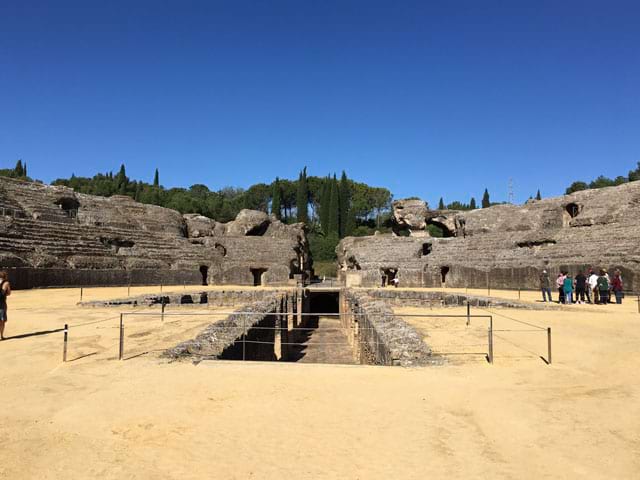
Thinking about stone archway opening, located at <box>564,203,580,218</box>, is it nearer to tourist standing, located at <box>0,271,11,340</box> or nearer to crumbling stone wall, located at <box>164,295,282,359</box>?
crumbling stone wall, located at <box>164,295,282,359</box>

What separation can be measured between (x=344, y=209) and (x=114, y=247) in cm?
4056

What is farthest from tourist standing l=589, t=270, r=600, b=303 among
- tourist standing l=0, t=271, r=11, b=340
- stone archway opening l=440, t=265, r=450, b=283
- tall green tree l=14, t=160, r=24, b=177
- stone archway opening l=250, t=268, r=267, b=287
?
tall green tree l=14, t=160, r=24, b=177

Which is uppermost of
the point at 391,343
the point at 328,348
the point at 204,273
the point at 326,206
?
the point at 326,206

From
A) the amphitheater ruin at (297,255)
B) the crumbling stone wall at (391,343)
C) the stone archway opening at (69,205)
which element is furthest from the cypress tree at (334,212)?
the crumbling stone wall at (391,343)

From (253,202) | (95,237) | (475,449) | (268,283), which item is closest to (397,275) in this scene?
(268,283)

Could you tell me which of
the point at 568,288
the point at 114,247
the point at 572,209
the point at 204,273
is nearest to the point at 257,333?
the point at 568,288

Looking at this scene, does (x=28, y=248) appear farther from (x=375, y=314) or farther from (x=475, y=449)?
(x=475, y=449)

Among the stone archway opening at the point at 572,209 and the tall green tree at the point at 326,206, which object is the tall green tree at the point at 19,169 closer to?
the tall green tree at the point at 326,206

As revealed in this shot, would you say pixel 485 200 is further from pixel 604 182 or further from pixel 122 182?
pixel 122 182

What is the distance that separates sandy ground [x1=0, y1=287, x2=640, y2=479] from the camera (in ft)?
12.2

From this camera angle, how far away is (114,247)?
95.2 feet

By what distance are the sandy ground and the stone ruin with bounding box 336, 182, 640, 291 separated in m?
17.5

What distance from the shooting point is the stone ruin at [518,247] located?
23375mm

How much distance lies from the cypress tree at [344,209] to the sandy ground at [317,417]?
54.6 m
